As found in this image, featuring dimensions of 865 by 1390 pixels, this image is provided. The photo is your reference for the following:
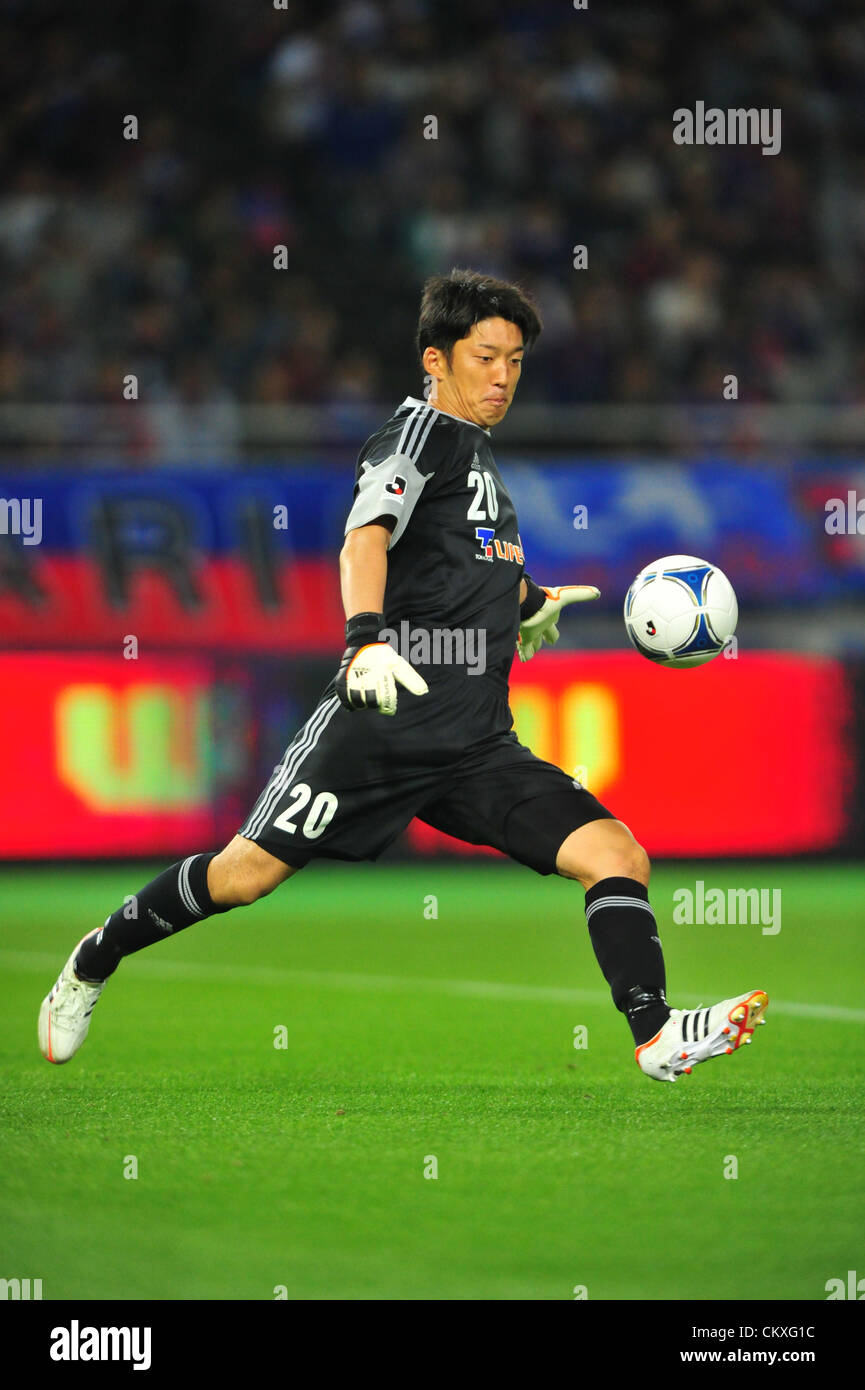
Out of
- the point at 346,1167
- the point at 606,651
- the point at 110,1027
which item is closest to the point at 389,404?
the point at 606,651

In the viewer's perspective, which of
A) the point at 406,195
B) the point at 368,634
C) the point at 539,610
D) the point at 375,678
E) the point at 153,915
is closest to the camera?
the point at 375,678

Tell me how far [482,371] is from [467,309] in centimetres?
17

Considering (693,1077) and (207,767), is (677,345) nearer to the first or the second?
(207,767)

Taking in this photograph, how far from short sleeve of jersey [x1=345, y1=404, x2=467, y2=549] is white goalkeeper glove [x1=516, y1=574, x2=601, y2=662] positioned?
782 millimetres

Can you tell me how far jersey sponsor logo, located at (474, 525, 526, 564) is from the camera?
5008mm

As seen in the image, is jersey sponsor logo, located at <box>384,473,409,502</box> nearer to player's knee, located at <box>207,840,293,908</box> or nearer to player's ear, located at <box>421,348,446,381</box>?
player's ear, located at <box>421,348,446,381</box>

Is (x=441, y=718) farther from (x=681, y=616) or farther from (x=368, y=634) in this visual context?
(x=681, y=616)

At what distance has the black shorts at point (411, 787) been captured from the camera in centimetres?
482

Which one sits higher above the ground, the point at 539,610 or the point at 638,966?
the point at 539,610

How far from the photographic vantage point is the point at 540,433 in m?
11.4

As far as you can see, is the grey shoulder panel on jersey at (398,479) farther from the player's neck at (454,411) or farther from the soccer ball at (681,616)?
the soccer ball at (681,616)

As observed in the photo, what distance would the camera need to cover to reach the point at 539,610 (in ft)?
18.5

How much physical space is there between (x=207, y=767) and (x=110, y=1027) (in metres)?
4.76

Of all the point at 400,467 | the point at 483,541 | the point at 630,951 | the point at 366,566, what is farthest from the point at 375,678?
the point at 630,951
